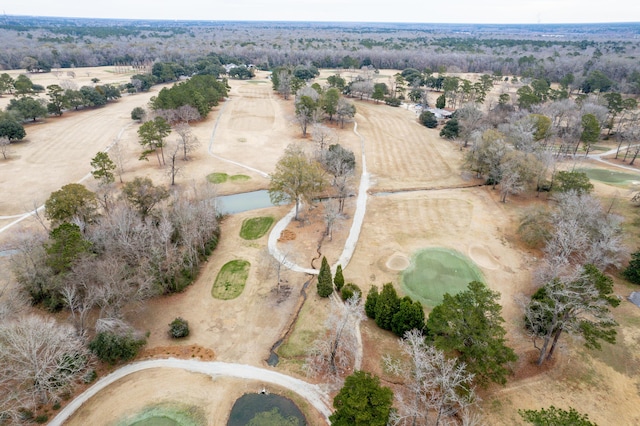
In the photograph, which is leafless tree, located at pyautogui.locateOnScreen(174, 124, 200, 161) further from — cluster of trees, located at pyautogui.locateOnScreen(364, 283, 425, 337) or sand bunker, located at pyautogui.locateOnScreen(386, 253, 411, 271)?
cluster of trees, located at pyautogui.locateOnScreen(364, 283, 425, 337)

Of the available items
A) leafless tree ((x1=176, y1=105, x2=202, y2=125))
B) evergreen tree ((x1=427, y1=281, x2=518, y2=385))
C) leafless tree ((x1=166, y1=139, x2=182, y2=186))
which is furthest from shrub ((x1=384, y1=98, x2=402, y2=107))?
evergreen tree ((x1=427, y1=281, x2=518, y2=385))

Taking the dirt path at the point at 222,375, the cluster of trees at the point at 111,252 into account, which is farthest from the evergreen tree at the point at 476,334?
the cluster of trees at the point at 111,252

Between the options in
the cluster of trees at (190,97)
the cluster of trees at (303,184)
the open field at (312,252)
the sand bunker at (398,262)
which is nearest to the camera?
the open field at (312,252)

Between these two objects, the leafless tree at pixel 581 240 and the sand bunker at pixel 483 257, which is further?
the sand bunker at pixel 483 257

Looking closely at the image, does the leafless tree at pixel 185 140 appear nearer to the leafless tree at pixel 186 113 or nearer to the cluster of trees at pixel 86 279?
the leafless tree at pixel 186 113

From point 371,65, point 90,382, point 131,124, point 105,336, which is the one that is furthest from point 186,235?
point 371,65

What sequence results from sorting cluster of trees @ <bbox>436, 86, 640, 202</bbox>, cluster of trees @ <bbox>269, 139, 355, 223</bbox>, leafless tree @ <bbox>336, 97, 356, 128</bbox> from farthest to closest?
1. leafless tree @ <bbox>336, 97, 356, 128</bbox>
2. cluster of trees @ <bbox>436, 86, 640, 202</bbox>
3. cluster of trees @ <bbox>269, 139, 355, 223</bbox>
